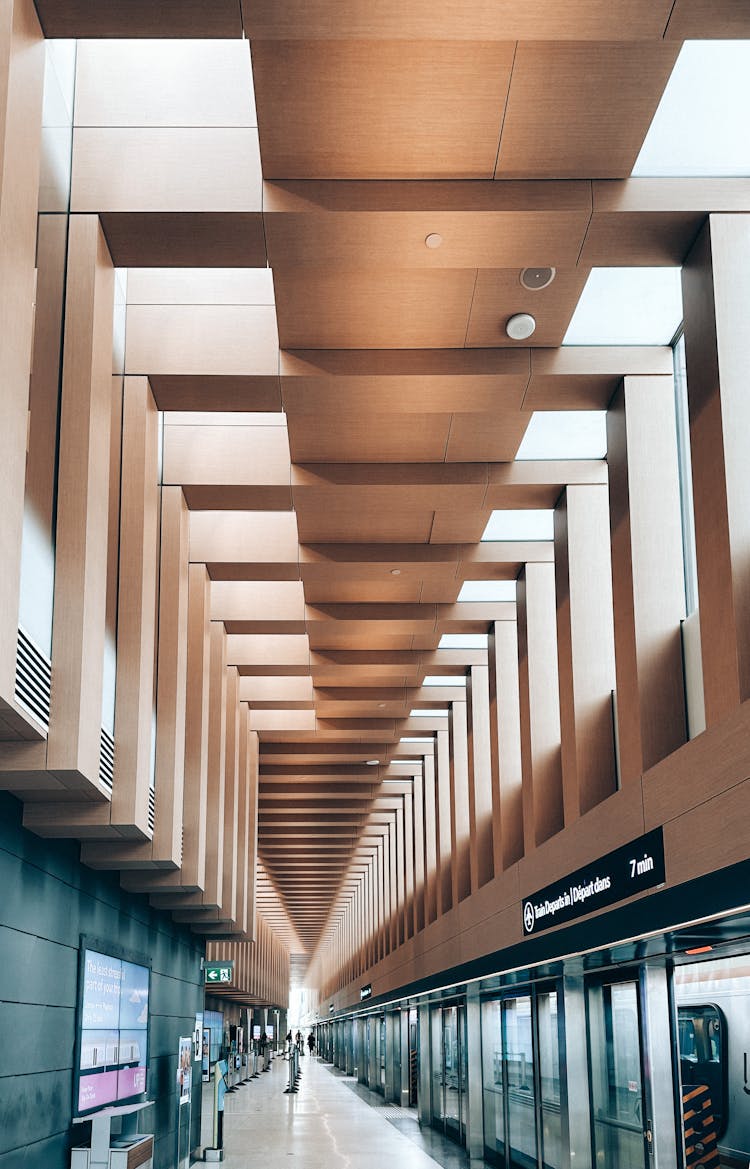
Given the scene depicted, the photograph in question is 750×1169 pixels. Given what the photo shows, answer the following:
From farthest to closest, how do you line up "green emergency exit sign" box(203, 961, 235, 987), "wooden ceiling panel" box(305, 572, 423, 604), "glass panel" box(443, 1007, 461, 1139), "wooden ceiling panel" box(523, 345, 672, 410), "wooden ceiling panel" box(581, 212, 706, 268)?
"glass panel" box(443, 1007, 461, 1139)
"green emergency exit sign" box(203, 961, 235, 987)
"wooden ceiling panel" box(305, 572, 423, 604)
"wooden ceiling panel" box(523, 345, 672, 410)
"wooden ceiling panel" box(581, 212, 706, 268)

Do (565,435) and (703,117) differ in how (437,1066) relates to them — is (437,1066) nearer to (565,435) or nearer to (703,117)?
(565,435)

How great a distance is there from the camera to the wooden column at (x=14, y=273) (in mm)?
5273

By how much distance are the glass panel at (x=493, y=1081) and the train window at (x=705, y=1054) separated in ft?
21.2

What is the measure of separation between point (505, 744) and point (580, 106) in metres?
8.90

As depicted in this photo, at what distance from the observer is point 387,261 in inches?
294

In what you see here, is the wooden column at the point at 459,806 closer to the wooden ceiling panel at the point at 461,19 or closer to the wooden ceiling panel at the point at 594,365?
the wooden ceiling panel at the point at 594,365

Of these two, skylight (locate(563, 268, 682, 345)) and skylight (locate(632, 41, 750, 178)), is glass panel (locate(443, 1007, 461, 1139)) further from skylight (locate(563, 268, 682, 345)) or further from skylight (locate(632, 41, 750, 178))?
skylight (locate(632, 41, 750, 178))

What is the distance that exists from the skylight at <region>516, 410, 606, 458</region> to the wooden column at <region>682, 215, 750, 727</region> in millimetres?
2400

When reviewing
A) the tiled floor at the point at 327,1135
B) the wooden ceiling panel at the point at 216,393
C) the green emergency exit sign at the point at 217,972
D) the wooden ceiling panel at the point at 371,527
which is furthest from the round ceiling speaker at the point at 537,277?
the green emergency exit sign at the point at 217,972

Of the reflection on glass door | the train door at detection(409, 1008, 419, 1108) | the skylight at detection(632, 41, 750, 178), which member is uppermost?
A: the skylight at detection(632, 41, 750, 178)

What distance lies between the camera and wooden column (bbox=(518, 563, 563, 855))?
11633mm

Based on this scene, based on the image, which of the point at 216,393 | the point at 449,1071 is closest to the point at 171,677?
the point at 216,393

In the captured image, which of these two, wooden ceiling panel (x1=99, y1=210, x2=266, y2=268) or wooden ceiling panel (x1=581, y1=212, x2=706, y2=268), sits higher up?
wooden ceiling panel (x1=99, y1=210, x2=266, y2=268)

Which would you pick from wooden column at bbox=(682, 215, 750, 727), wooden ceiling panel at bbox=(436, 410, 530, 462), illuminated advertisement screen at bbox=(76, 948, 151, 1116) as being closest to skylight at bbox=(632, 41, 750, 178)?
wooden column at bbox=(682, 215, 750, 727)
